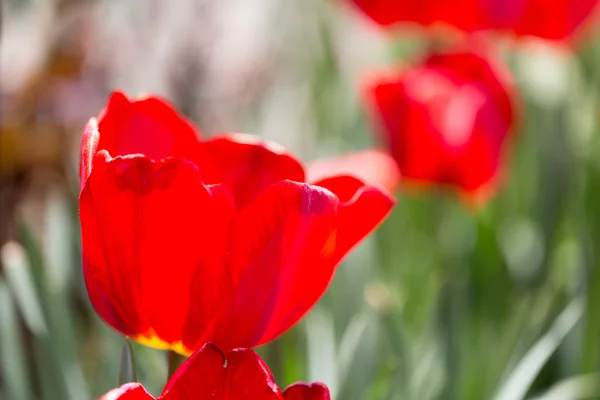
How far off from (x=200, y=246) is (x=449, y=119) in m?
0.45

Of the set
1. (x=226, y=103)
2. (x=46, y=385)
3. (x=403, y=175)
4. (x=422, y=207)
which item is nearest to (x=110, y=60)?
(x=226, y=103)

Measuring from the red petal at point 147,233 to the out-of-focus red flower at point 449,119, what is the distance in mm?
423

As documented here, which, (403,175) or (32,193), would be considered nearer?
(403,175)

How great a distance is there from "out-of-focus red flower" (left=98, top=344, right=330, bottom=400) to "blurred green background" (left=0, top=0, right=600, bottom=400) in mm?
163

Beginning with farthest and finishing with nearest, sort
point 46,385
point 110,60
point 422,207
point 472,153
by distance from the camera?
point 110,60 → point 422,207 → point 472,153 → point 46,385

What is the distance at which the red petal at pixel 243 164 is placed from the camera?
14.7 inches

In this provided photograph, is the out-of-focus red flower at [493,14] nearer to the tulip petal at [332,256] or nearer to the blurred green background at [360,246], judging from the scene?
the blurred green background at [360,246]

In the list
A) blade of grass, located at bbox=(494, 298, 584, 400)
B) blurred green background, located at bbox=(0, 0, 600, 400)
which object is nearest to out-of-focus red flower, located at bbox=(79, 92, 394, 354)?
blurred green background, located at bbox=(0, 0, 600, 400)

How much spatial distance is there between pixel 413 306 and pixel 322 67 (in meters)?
0.45

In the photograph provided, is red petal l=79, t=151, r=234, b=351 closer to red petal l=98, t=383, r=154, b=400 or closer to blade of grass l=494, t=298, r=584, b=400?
red petal l=98, t=383, r=154, b=400

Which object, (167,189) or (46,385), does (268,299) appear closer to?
(167,189)

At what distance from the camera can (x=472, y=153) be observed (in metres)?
0.72

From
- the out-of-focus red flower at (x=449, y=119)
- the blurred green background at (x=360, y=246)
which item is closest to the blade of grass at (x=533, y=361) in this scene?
the blurred green background at (x=360, y=246)

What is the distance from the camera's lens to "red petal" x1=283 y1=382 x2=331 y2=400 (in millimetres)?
281
